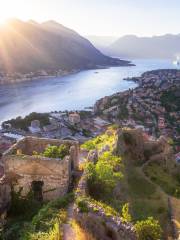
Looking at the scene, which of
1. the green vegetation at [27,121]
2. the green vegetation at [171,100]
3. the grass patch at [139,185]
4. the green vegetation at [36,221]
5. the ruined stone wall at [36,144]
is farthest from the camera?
the green vegetation at [171,100]

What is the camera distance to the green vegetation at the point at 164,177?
18055mm

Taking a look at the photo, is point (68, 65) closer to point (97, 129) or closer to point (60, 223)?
point (97, 129)

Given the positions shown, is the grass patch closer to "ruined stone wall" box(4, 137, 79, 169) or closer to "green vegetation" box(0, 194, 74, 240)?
"ruined stone wall" box(4, 137, 79, 169)

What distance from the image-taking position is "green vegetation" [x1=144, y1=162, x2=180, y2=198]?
59.2ft

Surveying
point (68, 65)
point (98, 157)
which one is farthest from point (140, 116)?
point (68, 65)

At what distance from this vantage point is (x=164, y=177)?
19828 millimetres

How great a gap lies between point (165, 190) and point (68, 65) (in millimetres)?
173072

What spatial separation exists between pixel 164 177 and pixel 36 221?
1014 cm

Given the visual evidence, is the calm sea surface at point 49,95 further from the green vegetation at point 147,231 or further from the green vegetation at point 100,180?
the green vegetation at point 147,231

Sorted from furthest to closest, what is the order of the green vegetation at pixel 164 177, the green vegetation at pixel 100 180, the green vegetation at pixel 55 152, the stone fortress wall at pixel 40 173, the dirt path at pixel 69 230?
the green vegetation at pixel 164 177, the green vegetation at pixel 55 152, the stone fortress wall at pixel 40 173, the green vegetation at pixel 100 180, the dirt path at pixel 69 230

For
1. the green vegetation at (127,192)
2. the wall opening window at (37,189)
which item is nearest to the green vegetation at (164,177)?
the green vegetation at (127,192)

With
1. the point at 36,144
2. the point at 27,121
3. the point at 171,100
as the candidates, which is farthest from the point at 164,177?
the point at 171,100

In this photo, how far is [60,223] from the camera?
10312 mm

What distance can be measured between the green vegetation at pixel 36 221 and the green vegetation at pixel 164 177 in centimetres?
683
